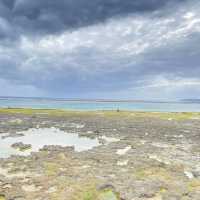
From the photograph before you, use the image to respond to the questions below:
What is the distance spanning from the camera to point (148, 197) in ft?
41.5

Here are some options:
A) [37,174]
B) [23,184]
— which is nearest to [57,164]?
[37,174]

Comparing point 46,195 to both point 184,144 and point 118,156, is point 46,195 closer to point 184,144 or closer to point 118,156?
point 118,156

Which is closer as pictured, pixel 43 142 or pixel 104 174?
pixel 104 174

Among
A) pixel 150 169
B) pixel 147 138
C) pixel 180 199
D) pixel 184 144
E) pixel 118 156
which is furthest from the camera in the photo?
pixel 147 138

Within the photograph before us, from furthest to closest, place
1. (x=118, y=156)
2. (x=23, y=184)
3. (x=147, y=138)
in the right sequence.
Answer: (x=147, y=138) < (x=118, y=156) < (x=23, y=184)

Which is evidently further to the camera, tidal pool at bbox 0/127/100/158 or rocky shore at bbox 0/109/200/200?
tidal pool at bbox 0/127/100/158

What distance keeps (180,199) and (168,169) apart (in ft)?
14.7

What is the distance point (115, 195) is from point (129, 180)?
203cm

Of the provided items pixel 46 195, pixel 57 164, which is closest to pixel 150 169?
pixel 57 164

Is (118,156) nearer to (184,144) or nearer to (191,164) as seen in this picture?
(191,164)

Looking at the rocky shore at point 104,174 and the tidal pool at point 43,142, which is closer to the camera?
the rocky shore at point 104,174

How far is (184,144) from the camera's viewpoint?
84.8ft

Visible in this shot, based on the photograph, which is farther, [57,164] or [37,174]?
[57,164]

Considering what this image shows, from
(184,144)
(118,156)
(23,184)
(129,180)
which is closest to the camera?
(23,184)
